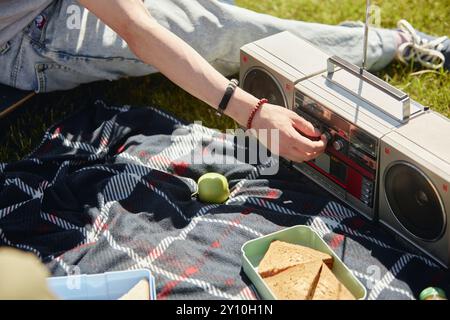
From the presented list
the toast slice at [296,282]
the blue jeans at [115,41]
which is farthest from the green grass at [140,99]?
the toast slice at [296,282]

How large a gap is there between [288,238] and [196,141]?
1.40ft

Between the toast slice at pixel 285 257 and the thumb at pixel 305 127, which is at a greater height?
the thumb at pixel 305 127

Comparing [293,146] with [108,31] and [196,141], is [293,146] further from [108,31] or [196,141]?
[108,31]

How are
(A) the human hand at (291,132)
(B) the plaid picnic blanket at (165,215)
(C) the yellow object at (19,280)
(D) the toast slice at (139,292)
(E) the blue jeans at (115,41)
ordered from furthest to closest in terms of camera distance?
(E) the blue jeans at (115,41) < (A) the human hand at (291,132) < (B) the plaid picnic blanket at (165,215) < (D) the toast slice at (139,292) < (C) the yellow object at (19,280)

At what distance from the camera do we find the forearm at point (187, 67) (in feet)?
5.46

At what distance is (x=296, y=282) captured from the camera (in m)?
1.38

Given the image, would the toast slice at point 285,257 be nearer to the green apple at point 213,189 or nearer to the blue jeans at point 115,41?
the green apple at point 213,189

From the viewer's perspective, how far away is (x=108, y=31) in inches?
76.9

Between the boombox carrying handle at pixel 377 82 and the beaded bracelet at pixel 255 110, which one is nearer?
the boombox carrying handle at pixel 377 82

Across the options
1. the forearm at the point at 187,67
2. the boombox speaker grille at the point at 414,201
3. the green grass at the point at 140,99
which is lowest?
the green grass at the point at 140,99

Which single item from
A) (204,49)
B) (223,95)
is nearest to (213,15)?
(204,49)

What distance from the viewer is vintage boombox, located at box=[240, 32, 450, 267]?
4.68ft

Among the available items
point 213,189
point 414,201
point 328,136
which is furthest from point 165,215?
point 414,201

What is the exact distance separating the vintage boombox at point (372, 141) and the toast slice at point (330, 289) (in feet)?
0.73
